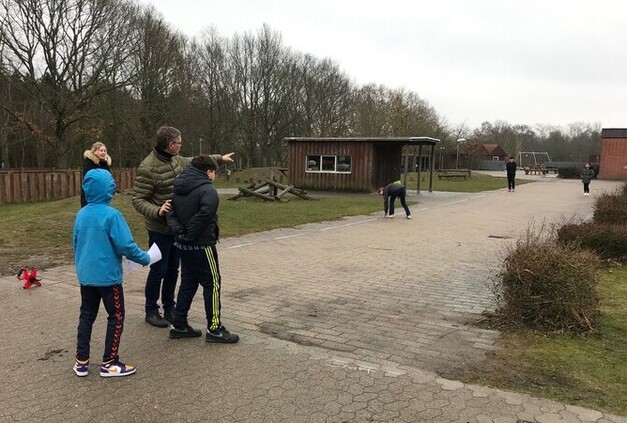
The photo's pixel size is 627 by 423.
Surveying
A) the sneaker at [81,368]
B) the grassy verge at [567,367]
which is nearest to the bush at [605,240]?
the grassy verge at [567,367]

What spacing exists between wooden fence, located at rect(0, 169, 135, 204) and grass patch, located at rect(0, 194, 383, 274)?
93 cm

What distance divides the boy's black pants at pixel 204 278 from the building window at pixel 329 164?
21.6 metres

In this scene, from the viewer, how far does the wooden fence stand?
2250 cm

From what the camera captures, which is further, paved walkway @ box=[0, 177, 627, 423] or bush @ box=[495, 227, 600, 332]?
bush @ box=[495, 227, 600, 332]

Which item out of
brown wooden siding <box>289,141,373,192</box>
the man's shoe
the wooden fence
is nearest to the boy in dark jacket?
the man's shoe

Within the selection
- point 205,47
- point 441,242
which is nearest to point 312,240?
point 441,242

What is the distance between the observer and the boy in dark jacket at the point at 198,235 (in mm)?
4352

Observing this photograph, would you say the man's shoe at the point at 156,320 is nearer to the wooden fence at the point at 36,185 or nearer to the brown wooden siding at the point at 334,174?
the wooden fence at the point at 36,185

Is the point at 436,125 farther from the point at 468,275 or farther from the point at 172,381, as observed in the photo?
the point at 172,381

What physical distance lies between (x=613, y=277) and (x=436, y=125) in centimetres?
5863

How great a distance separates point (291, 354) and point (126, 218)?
9642 mm

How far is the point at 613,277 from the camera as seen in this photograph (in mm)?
7504

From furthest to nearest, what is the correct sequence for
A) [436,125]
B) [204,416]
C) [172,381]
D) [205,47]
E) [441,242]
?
[436,125]
[205,47]
[441,242]
[172,381]
[204,416]

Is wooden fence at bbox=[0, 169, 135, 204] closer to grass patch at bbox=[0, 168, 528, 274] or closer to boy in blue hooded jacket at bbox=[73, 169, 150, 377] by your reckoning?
grass patch at bbox=[0, 168, 528, 274]
